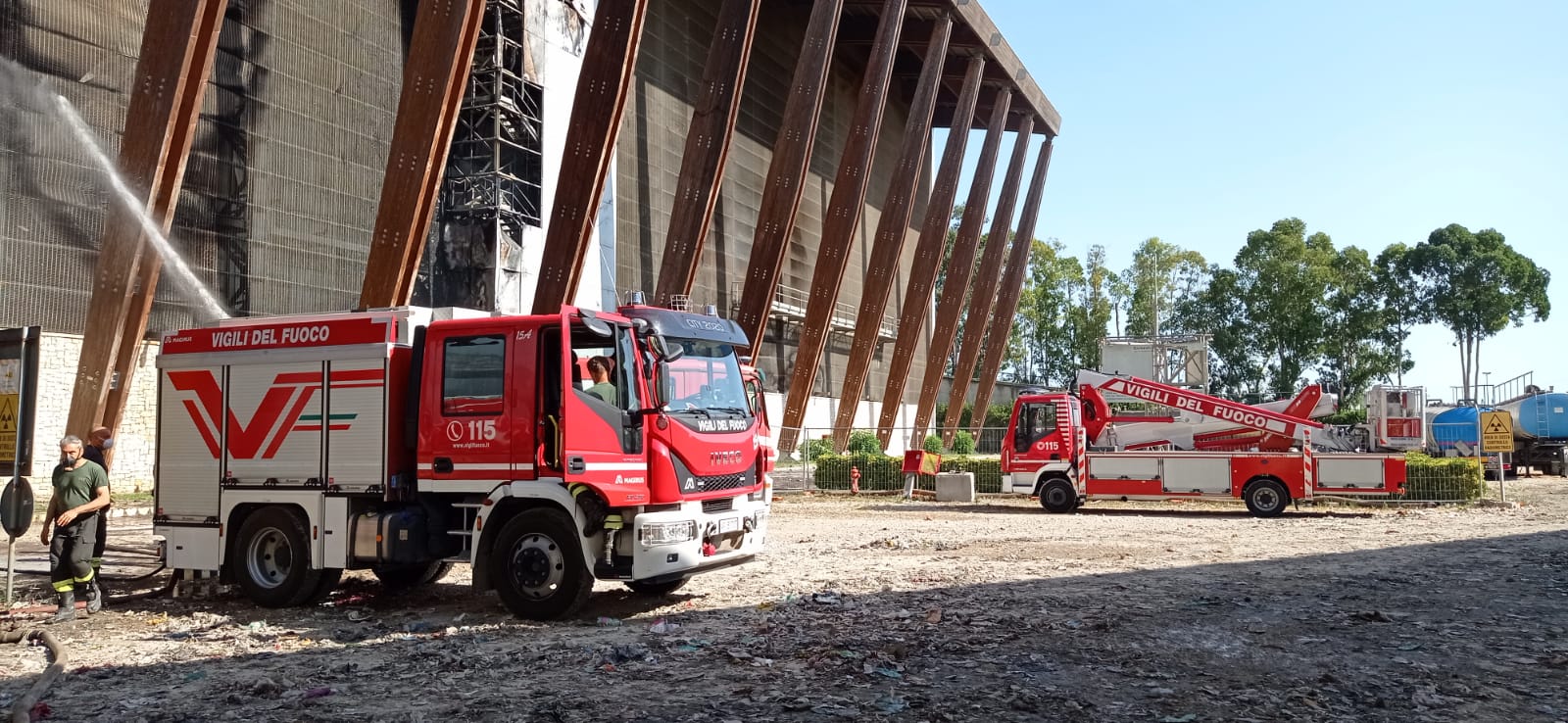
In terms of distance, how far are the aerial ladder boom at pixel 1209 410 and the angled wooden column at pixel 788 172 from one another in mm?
10931

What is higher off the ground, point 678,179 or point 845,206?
point 845,206

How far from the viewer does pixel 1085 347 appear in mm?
77062

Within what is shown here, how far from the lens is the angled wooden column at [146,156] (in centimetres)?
1944

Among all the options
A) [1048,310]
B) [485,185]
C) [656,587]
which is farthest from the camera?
[1048,310]

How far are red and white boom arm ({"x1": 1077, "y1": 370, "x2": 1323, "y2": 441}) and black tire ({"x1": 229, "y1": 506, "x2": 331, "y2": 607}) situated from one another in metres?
17.9

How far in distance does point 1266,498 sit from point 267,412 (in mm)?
18499

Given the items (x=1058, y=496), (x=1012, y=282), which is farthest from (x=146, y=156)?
(x=1012, y=282)

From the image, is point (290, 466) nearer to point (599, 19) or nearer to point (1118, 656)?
point (1118, 656)

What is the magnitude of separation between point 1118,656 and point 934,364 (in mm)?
38873

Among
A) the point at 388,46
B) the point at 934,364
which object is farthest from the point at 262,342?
the point at 934,364

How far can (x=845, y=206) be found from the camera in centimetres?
3572

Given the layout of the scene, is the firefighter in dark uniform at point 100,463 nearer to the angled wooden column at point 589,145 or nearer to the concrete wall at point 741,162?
the angled wooden column at point 589,145

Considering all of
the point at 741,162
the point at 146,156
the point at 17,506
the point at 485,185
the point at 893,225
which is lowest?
the point at 17,506

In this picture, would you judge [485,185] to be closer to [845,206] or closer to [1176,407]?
[845,206]
